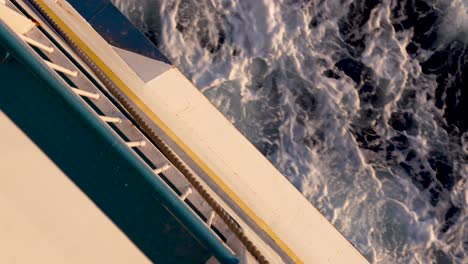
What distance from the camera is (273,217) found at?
4.16 m

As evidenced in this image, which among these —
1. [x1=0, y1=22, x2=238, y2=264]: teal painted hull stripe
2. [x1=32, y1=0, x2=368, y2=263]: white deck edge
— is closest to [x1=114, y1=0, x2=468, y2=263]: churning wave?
[x1=32, y1=0, x2=368, y2=263]: white deck edge

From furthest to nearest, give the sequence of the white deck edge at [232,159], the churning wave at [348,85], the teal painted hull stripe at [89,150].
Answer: the churning wave at [348,85] < the white deck edge at [232,159] < the teal painted hull stripe at [89,150]

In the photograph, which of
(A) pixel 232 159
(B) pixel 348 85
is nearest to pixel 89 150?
(A) pixel 232 159

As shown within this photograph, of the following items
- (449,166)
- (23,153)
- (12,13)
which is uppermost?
(12,13)

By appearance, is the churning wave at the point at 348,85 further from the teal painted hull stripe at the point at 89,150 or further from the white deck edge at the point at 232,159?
the teal painted hull stripe at the point at 89,150

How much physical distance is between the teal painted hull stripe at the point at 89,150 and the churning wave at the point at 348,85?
303cm

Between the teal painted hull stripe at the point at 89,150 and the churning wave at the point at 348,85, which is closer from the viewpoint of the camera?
the teal painted hull stripe at the point at 89,150

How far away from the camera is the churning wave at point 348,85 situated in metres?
5.69

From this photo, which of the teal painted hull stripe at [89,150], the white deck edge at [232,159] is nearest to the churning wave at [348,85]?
the white deck edge at [232,159]

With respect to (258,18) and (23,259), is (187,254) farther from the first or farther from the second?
(258,18)

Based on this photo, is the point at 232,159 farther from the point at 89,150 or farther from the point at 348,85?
the point at 348,85

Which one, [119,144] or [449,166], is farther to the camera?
[449,166]

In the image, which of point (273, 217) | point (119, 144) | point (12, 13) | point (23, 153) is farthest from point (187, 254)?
point (12, 13)

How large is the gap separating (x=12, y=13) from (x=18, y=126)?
1026 millimetres
